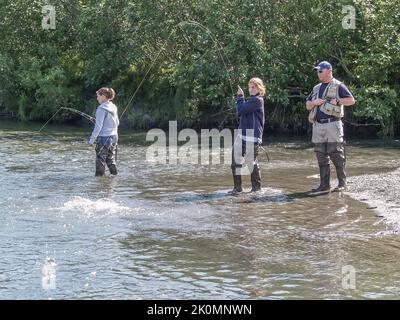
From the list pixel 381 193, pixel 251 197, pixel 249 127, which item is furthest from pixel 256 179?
pixel 381 193

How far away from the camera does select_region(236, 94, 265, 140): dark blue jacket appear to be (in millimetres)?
11969

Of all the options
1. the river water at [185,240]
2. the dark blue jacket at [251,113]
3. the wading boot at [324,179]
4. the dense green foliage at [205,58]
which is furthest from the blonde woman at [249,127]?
the dense green foliage at [205,58]

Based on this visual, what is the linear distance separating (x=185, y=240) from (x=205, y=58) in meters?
15.6

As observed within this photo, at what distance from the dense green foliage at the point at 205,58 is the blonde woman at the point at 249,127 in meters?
10.1

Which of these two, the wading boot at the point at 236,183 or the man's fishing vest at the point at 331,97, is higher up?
the man's fishing vest at the point at 331,97

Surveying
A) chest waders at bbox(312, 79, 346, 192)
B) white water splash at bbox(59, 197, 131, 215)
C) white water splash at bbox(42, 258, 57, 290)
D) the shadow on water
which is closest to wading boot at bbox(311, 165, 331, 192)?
chest waders at bbox(312, 79, 346, 192)

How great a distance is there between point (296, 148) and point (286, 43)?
4822mm

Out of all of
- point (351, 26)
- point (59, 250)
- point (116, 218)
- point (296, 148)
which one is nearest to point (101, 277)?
point (59, 250)

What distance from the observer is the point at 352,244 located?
8.76 meters

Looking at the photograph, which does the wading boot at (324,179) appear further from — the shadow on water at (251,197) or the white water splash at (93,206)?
the white water splash at (93,206)

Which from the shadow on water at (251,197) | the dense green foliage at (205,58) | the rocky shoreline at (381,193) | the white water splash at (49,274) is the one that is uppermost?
the dense green foliage at (205,58)

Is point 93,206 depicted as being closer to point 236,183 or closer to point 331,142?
point 236,183

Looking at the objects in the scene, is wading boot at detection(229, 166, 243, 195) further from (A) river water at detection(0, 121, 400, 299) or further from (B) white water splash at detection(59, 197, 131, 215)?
(B) white water splash at detection(59, 197, 131, 215)

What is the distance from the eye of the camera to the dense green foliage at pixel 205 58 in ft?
73.1
